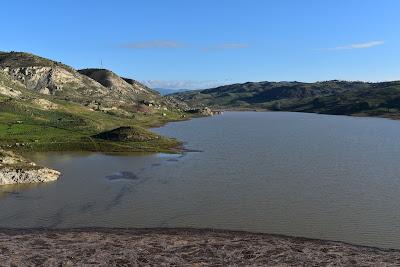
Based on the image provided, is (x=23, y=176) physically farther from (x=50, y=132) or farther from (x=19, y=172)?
(x=50, y=132)

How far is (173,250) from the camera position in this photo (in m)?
45.7

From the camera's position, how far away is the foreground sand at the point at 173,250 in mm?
42594

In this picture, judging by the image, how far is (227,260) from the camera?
43.0m

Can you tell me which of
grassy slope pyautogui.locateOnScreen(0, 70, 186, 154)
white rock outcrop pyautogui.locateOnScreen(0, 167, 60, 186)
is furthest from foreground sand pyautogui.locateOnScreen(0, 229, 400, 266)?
grassy slope pyautogui.locateOnScreen(0, 70, 186, 154)

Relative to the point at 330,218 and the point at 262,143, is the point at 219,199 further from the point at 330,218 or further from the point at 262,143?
the point at 262,143

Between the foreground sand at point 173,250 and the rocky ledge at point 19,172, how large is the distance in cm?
2376

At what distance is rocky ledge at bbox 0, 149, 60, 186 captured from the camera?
74.3 meters

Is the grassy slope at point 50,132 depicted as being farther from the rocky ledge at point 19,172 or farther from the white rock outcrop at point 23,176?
the white rock outcrop at point 23,176

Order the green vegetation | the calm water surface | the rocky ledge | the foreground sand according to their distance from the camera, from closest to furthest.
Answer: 1. the foreground sand
2. the calm water surface
3. the rocky ledge
4. the green vegetation

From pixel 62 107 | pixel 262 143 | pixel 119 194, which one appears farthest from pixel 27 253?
pixel 62 107

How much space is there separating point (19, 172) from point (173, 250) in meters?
39.9

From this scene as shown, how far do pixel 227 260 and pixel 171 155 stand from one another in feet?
224

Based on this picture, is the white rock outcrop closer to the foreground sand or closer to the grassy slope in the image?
the foreground sand

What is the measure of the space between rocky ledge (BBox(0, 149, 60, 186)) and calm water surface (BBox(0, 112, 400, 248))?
8.18ft
